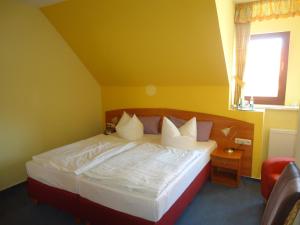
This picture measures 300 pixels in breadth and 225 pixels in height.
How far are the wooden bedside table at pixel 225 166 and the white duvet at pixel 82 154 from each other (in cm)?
119

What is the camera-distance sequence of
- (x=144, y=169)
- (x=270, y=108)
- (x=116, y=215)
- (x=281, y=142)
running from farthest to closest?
(x=270, y=108) < (x=281, y=142) < (x=144, y=169) < (x=116, y=215)

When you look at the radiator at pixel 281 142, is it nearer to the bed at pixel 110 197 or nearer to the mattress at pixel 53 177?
the bed at pixel 110 197

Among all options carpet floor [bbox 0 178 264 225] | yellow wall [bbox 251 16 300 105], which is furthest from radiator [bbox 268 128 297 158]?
carpet floor [bbox 0 178 264 225]

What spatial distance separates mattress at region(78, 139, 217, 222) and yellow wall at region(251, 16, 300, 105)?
216cm

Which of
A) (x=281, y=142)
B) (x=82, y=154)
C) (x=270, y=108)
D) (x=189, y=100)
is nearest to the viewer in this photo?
(x=82, y=154)

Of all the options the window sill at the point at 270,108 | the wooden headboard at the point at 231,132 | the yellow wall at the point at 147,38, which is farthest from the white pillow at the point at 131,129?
the window sill at the point at 270,108

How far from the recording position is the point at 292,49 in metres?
3.11

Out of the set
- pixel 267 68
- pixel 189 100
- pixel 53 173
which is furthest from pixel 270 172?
pixel 53 173

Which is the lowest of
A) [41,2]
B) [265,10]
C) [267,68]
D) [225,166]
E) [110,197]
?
[225,166]

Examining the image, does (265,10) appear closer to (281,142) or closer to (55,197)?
(281,142)

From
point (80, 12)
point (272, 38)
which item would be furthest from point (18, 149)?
point (272, 38)

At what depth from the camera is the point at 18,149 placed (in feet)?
9.87

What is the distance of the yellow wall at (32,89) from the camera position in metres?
2.83

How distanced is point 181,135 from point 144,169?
3.34ft
